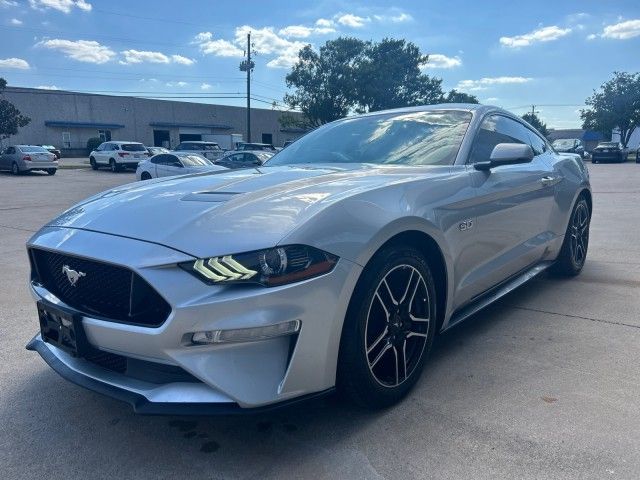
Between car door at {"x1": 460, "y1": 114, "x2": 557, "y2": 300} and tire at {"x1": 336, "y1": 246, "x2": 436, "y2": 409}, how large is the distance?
51 centimetres

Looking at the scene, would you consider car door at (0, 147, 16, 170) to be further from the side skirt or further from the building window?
the side skirt

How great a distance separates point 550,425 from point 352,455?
0.96 metres

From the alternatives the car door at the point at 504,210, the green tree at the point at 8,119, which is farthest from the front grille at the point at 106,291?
the green tree at the point at 8,119

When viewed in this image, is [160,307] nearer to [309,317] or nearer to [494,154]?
[309,317]

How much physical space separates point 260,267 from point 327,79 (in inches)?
1900

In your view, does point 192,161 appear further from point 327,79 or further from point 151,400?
point 327,79

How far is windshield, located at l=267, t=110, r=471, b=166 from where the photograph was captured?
130 inches

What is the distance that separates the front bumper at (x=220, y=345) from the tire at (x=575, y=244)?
330 centimetres

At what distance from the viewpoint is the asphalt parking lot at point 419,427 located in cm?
214

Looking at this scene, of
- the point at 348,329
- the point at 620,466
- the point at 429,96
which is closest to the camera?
the point at 620,466

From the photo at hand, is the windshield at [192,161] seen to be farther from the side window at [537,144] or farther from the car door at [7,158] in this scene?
the side window at [537,144]

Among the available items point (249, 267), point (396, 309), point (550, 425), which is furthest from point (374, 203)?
point (550, 425)

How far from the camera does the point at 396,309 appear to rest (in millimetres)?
2543

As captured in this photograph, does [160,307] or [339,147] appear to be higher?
[339,147]
